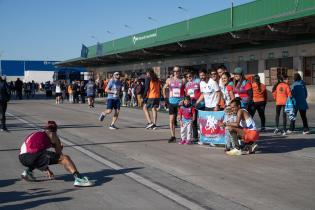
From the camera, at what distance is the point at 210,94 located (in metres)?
12.7

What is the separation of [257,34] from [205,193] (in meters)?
26.6

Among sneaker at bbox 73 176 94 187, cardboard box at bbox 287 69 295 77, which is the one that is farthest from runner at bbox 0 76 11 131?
cardboard box at bbox 287 69 295 77

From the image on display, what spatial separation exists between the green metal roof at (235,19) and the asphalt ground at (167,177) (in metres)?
14.9

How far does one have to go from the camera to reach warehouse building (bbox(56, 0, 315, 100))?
30.2 m

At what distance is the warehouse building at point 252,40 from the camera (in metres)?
30.2

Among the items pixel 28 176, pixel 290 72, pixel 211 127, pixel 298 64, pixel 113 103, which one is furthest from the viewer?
pixel 290 72

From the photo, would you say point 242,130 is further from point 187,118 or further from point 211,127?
point 187,118

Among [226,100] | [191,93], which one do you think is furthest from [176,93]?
[226,100]

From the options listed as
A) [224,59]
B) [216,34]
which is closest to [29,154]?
[216,34]

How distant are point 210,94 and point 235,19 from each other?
84.4ft

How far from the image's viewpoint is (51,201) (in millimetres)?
7109

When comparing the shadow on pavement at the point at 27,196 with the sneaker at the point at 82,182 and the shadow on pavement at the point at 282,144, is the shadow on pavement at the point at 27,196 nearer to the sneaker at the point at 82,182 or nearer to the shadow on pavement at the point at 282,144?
the sneaker at the point at 82,182

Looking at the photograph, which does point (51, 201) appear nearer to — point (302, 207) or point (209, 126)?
point (302, 207)

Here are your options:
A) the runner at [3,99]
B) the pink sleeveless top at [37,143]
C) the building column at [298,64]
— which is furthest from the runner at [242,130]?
the building column at [298,64]
